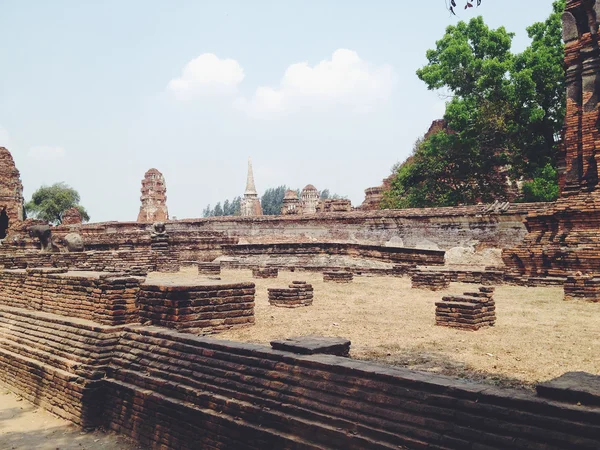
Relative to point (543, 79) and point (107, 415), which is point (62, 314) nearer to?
point (107, 415)

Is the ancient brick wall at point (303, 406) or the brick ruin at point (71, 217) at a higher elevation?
the brick ruin at point (71, 217)

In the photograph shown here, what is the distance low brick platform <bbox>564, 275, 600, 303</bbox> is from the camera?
8.12 metres

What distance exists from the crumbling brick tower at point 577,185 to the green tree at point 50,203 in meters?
43.7

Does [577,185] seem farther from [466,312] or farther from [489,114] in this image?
[489,114]

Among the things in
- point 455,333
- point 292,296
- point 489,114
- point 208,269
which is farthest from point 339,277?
point 489,114

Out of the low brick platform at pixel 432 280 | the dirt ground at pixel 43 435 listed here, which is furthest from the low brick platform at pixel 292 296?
the dirt ground at pixel 43 435

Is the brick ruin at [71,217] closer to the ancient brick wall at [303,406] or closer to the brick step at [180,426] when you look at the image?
the ancient brick wall at [303,406]

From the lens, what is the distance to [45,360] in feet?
21.0

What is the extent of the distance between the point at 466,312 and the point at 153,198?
1131 inches

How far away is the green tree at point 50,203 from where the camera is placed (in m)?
47.7

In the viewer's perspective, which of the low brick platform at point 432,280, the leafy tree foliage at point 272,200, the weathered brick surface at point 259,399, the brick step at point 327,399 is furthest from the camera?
the leafy tree foliage at point 272,200

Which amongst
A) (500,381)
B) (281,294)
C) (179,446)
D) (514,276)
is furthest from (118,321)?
(514,276)

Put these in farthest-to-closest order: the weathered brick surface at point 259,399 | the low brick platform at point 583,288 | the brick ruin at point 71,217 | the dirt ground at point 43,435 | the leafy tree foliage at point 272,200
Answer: the leafy tree foliage at point 272,200 < the brick ruin at point 71,217 < the low brick platform at point 583,288 < the dirt ground at point 43,435 < the weathered brick surface at point 259,399

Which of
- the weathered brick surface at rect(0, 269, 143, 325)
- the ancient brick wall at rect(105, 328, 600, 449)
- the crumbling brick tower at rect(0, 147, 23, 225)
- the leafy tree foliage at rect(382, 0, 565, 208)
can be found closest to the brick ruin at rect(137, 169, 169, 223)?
the crumbling brick tower at rect(0, 147, 23, 225)
